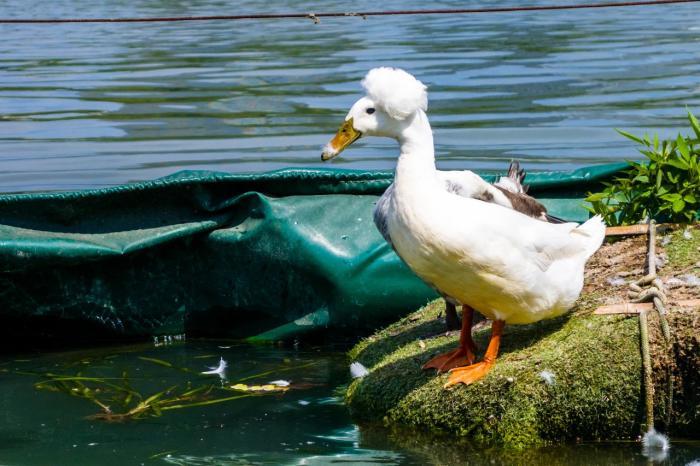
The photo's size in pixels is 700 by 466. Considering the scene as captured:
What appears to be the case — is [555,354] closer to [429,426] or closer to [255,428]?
[429,426]

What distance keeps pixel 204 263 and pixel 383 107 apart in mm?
2144

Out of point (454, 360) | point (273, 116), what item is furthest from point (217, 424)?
point (273, 116)

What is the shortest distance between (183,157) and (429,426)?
6561mm

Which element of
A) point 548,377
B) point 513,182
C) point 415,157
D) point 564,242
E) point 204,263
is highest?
point 415,157

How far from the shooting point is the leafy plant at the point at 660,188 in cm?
546

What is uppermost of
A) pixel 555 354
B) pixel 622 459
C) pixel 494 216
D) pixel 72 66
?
pixel 72 66

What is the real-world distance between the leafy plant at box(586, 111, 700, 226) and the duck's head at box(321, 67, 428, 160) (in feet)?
5.05

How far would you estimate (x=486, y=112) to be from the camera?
12.3m

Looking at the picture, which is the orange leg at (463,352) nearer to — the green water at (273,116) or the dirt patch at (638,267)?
the green water at (273,116)

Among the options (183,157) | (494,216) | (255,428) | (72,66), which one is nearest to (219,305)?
(255,428)

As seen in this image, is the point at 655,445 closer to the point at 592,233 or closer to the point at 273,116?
the point at 592,233

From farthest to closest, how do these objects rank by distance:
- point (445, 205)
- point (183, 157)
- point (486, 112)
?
point (486, 112) → point (183, 157) → point (445, 205)

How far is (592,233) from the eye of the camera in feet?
16.1

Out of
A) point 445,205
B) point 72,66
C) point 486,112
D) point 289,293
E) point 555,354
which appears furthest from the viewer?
point 72,66
